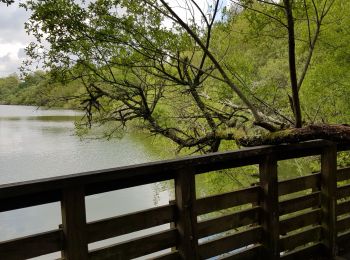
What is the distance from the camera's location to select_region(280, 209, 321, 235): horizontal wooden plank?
216cm

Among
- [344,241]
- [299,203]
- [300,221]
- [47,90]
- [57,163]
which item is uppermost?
[47,90]

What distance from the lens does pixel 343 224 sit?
247 cm

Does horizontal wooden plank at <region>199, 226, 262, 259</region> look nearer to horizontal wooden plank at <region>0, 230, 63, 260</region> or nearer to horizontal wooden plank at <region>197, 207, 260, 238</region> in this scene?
horizontal wooden plank at <region>197, 207, 260, 238</region>

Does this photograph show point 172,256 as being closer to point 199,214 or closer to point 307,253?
point 199,214

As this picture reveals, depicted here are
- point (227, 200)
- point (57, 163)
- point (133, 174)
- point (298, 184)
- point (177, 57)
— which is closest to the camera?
point (133, 174)

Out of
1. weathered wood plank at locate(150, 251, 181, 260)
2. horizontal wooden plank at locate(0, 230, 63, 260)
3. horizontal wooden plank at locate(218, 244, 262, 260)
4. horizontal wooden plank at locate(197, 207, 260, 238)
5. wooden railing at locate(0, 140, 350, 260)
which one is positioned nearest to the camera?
horizontal wooden plank at locate(0, 230, 63, 260)

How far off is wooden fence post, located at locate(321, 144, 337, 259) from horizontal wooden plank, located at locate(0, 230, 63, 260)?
1.68 meters

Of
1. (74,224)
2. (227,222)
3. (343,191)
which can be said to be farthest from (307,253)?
(74,224)

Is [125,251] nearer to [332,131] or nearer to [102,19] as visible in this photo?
[332,131]

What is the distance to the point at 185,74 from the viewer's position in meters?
5.02

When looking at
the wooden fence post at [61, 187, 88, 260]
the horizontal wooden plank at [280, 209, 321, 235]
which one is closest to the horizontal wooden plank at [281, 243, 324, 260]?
the horizontal wooden plank at [280, 209, 321, 235]

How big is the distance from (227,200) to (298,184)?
57cm

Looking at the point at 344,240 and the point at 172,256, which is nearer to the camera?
the point at 172,256

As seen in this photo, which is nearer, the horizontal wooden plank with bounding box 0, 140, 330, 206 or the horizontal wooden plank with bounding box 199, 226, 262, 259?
the horizontal wooden plank with bounding box 0, 140, 330, 206
